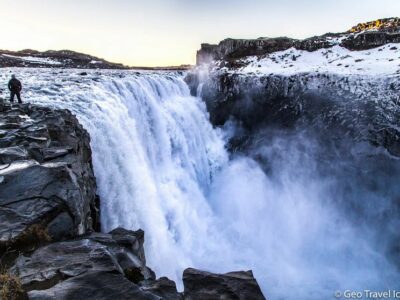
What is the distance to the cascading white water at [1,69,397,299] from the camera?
16078 millimetres

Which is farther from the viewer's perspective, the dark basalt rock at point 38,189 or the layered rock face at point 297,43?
the layered rock face at point 297,43

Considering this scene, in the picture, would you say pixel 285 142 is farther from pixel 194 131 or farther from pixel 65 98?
pixel 65 98

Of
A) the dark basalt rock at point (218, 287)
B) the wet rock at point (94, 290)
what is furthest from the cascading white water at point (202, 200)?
the wet rock at point (94, 290)

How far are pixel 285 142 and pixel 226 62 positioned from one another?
11.7m

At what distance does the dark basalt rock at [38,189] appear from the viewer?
25.6 ft

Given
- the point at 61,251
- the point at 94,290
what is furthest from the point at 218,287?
the point at 61,251

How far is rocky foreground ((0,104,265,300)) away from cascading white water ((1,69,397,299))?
205 inches

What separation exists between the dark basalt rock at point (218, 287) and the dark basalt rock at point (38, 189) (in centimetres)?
315

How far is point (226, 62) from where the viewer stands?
111ft

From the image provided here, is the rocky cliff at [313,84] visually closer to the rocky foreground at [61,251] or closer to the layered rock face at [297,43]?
the layered rock face at [297,43]

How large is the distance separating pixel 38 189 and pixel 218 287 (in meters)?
4.83

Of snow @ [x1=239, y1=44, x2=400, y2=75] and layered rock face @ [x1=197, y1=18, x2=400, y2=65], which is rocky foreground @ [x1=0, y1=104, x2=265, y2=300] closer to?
snow @ [x1=239, y1=44, x2=400, y2=75]

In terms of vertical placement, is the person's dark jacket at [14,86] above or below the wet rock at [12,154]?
above

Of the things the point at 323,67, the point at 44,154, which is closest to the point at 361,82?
the point at 323,67
